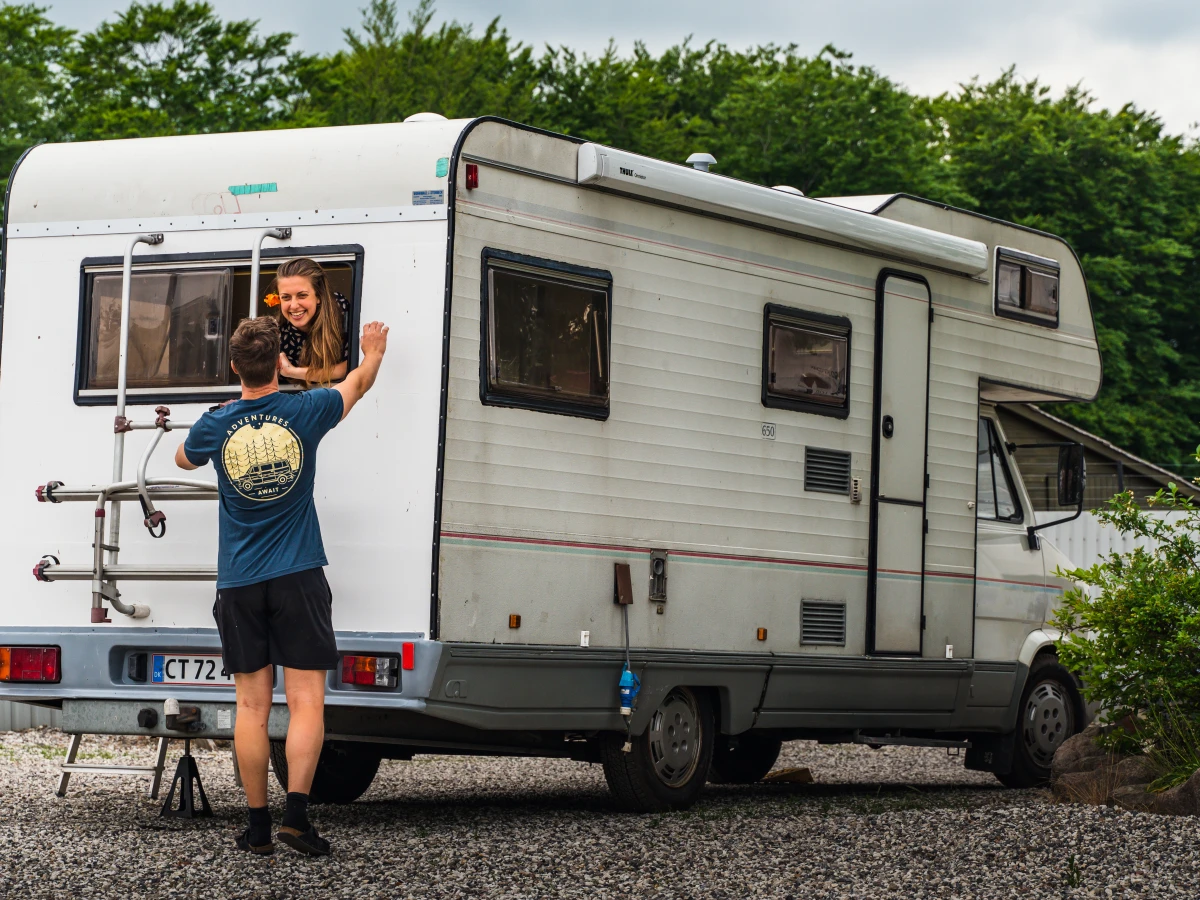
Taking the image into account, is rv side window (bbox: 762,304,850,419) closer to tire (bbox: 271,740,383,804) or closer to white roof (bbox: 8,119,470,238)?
white roof (bbox: 8,119,470,238)

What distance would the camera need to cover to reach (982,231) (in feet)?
32.7

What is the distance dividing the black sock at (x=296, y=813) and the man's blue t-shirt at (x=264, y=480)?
0.82 metres

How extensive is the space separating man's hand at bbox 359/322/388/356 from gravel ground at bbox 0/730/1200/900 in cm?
196

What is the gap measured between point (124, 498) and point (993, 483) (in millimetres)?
5163

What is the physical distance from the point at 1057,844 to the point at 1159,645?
185 cm

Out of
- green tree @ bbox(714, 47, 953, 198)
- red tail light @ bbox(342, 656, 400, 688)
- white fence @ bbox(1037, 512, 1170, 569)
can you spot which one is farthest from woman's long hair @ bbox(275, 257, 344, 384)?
green tree @ bbox(714, 47, 953, 198)

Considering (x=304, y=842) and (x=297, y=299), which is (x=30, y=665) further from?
(x=297, y=299)

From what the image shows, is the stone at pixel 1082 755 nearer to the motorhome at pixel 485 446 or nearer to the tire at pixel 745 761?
the motorhome at pixel 485 446

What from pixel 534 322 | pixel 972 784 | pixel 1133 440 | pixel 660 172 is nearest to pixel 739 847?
pixel 534 322

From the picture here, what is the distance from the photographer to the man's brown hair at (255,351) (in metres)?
6.41

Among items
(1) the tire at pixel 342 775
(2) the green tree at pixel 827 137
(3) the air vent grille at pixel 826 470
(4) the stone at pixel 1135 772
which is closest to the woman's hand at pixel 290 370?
(1) the tire at pixel 342 775

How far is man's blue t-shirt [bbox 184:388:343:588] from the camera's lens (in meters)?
6.36

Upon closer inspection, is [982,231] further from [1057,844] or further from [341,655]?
[341,655]

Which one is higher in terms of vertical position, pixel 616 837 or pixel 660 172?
pixel 660 172
